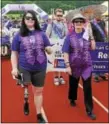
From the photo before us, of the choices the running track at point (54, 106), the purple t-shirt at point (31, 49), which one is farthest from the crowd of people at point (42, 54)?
the running track at point (54, 106)

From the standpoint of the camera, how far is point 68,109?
7070 mm

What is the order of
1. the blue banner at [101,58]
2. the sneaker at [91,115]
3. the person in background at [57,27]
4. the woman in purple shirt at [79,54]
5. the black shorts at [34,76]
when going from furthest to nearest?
the blue banner at [101,58] → the person in background at [57,27] → the sneaker at [91,115] → the woman in purple shirt at [79,54] → the black shorts at [34,76]

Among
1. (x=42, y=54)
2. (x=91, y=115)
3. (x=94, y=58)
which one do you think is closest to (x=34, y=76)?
(x=42, y=54)

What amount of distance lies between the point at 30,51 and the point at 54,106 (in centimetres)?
182

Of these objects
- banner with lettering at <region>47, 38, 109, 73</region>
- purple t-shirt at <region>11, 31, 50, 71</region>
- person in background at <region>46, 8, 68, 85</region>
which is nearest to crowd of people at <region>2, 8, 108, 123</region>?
purple t-shirt at <region>11, 31, 50, 71</region>

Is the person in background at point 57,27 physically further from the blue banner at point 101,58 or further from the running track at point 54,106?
the running track at point 54,106

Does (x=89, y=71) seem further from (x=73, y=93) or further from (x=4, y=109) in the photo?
(x=4, y=109)

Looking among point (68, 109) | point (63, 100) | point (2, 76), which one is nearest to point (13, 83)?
point (2, 76)

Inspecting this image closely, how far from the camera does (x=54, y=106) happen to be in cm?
726

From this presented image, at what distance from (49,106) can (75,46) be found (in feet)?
5.09

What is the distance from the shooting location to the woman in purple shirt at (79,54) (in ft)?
20.8

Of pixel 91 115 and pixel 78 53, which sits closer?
pixel 78 53

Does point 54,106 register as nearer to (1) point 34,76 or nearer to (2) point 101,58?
(1) point 34,76

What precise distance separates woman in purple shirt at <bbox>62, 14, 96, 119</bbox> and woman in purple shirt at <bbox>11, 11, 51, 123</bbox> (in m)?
0.60
